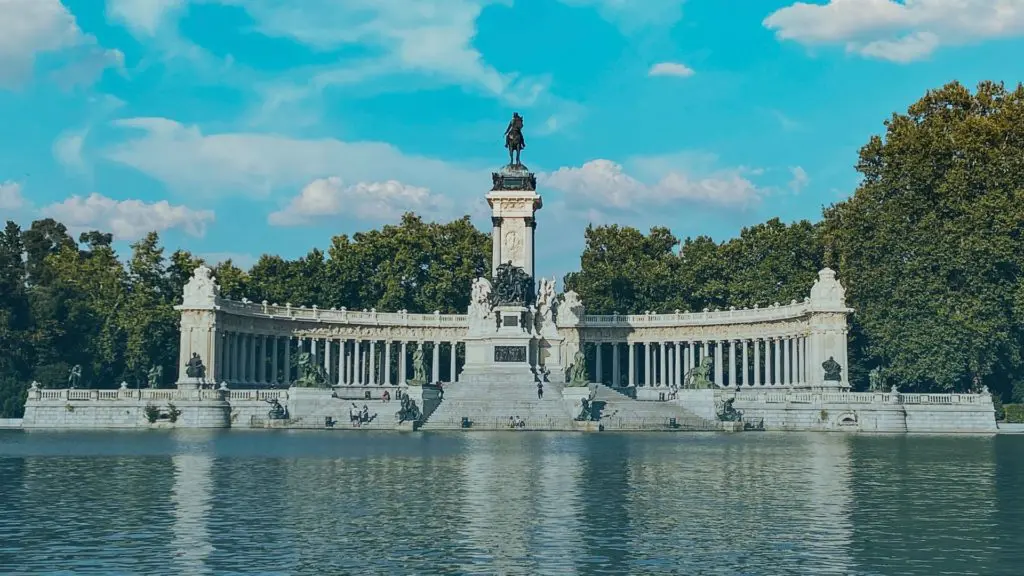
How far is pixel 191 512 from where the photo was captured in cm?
2958

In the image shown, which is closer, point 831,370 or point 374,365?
point 831,370

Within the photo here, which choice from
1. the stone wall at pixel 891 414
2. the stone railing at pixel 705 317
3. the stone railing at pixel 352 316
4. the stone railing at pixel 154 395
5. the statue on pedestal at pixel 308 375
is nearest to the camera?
the stone wall at pixel 891 414

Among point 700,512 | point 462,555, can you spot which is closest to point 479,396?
point 700,512

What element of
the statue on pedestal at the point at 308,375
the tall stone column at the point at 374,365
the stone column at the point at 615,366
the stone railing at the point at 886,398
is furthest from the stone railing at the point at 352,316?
the stone railing at the point at 886,398

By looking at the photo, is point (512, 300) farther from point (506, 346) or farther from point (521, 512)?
point (521, 512)

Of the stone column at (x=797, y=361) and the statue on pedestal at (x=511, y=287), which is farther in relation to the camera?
the stone column at (x=797, y=361)

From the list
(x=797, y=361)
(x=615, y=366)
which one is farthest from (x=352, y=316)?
(x=797, y=361)

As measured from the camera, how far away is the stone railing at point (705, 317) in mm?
94812

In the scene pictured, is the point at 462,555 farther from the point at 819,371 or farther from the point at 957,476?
the point at 819,371

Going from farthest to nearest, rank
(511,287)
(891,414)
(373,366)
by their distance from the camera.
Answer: (373,366) → (511,287) → (891,414)

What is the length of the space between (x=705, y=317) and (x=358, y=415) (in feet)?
134

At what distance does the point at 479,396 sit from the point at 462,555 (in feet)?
176

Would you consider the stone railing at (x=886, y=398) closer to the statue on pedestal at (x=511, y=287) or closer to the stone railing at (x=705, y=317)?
the stone railing at (x=705, y=317)

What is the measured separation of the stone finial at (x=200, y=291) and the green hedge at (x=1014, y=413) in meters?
55.3
